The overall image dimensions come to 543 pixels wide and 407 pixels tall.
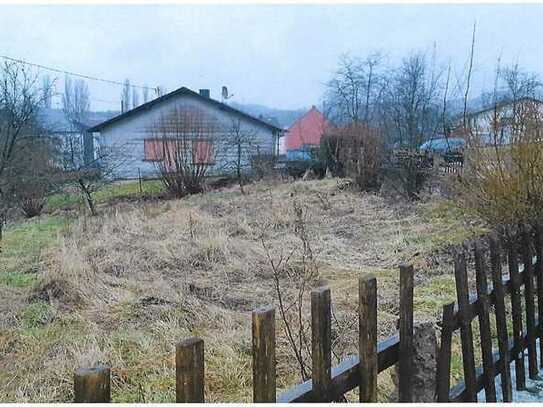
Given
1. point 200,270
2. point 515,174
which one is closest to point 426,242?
point 515,174

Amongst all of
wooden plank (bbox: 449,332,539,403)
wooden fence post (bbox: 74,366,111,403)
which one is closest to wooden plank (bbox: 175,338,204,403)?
wooden fence post (bbox: 74,366,111,403)

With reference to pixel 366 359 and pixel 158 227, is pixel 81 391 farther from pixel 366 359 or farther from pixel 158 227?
pixel 158 227

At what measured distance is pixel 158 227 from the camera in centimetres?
898

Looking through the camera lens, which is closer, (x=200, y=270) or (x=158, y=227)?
(x=200, y=270)

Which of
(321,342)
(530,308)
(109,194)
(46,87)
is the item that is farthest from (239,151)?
(321,342)

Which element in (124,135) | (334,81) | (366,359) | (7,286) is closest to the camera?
(366,359)

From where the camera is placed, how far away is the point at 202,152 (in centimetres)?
1830

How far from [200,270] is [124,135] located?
71.7ft

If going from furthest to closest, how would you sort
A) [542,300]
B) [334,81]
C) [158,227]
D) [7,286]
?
[334,81] → [158,227] → [7,286] → [542,300]

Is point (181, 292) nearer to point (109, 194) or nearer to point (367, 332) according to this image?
point (367, 332)

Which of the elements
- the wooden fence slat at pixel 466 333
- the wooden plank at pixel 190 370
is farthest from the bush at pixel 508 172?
the wooden plank at pixel 190 370

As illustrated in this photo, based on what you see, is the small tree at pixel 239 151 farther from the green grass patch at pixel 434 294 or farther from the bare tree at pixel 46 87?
the green grass patch at pixel 434 294

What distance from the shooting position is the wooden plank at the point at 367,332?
1.77 metres

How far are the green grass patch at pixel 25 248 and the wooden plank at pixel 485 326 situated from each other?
532cm
